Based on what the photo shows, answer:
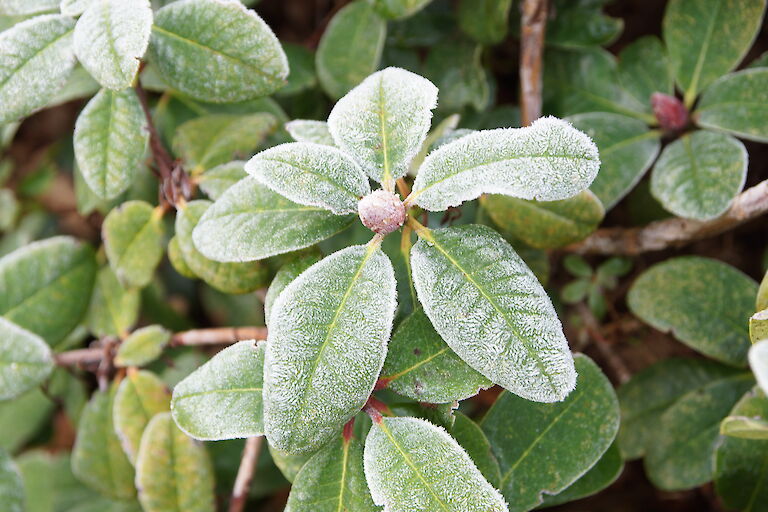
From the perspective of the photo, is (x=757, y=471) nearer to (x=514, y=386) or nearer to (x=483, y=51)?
(x=514, y=386)

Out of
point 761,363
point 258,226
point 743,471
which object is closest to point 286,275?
point 258,226

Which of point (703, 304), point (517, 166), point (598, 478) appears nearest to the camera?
point (517, 166)

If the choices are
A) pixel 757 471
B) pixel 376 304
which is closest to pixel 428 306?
pixel 376 304

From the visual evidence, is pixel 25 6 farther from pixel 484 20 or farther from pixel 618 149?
pixel 618 149

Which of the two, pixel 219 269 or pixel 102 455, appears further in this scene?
pixel 102 455

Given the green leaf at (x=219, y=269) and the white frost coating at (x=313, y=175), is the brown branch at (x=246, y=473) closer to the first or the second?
the green leaf at (x=219, y=269)

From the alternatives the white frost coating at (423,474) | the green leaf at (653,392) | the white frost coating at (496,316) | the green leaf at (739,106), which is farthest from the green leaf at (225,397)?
the green leaf at (739,106)

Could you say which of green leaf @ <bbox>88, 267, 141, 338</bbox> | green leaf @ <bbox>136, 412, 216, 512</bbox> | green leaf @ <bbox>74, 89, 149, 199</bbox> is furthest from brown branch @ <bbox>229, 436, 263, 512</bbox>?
green leaf @ <bbox>74, 89, 149, 199</bbox>
